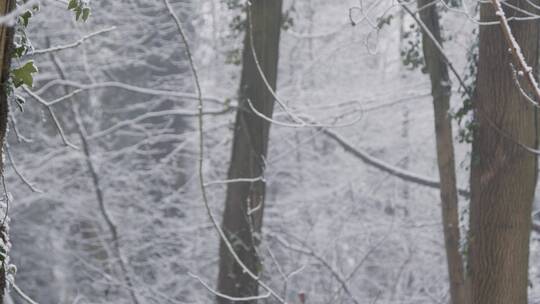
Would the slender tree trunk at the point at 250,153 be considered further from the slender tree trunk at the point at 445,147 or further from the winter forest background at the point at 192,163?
the winter forest background at the point at 192,163

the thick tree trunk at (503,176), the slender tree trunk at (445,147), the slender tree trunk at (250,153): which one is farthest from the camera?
the slender tree trunk at (250,153)

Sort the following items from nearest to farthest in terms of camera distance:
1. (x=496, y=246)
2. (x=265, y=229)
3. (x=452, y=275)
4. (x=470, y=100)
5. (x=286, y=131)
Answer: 1. (x=496, y=246)
2. (x=470, y=100)
3. (x=452, y=275)
4. (x=265, y=229)
5. (x=286, y=131)

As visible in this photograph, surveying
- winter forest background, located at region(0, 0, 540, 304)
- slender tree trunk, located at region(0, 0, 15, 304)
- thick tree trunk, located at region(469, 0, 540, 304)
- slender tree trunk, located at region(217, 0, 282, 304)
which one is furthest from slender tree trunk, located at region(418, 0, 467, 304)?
winter forest background, located at region(0, 0, 540, 304)

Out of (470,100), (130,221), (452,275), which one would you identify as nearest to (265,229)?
(130,221)

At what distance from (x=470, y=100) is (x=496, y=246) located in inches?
41.0

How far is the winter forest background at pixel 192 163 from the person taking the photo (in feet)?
35.1

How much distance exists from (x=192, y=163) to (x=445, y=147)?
623 centimetres

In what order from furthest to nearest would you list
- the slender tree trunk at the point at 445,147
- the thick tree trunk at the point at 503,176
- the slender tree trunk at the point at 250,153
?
1. the slender tree trunk at the point at 250,153
2. the slender tree trunk at the point at 445,147
3. the thick tree trunk at the point at 503,176

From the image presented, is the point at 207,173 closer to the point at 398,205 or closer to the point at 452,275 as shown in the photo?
the point at 398,205

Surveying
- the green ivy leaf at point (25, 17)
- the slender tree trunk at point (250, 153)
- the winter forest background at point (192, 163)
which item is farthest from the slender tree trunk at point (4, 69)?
the winter forest background at point (192, 163)

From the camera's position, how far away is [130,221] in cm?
1127

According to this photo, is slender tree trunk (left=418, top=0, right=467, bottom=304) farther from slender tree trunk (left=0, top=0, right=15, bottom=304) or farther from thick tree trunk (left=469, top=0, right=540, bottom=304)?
slender tree trunk (left=0, top=0, right=15, bottom=304)

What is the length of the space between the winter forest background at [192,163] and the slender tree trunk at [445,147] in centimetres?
424

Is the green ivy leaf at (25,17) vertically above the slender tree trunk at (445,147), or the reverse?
the green ivy leaf at (25,17)
